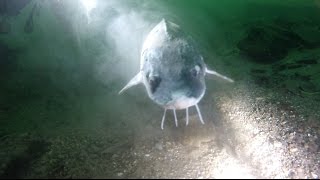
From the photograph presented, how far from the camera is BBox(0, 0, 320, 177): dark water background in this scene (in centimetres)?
419

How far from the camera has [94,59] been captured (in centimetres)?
593

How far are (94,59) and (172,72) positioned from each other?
8.65 feet

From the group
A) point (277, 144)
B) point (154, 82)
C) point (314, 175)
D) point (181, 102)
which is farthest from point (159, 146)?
point (314, 175)

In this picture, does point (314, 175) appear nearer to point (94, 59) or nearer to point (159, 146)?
point (159, 146)

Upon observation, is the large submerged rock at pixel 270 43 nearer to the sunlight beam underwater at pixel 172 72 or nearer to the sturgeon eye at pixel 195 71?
the sunlight beam underwater at pixel 172 72

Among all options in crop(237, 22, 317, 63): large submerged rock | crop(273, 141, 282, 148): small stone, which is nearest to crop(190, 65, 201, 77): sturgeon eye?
crop(273, 141, 282, 148): small stone

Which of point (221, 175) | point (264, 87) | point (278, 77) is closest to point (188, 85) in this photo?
point (221, 175)

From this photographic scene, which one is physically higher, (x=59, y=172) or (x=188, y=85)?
(x=188, y=85)

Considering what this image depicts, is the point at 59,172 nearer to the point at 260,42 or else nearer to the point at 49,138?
the point at 49,138

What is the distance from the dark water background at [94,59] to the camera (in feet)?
13.7

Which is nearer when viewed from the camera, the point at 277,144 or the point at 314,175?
the point at 314,175

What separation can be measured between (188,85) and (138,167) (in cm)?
99

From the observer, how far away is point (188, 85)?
3.54m

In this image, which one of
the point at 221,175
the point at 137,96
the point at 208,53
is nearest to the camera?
the point at 221,175
